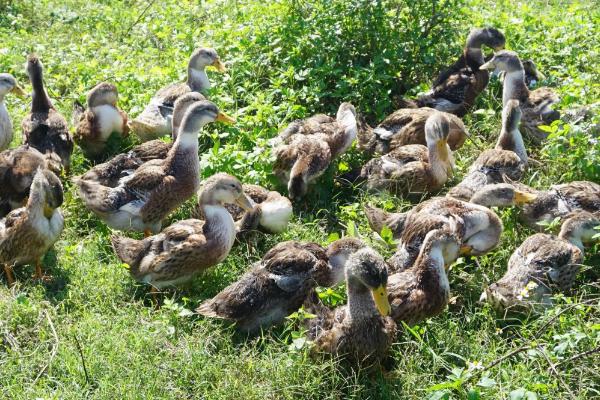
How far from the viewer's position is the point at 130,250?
264 inches

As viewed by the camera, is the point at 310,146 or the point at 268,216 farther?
the point at 310,146

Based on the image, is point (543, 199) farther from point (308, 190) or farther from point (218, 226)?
point (218, 226)

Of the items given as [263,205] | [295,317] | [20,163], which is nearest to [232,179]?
[263,205]

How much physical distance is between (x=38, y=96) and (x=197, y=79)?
1614 millimetres

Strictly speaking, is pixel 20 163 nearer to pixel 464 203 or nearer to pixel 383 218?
pixel 383 218

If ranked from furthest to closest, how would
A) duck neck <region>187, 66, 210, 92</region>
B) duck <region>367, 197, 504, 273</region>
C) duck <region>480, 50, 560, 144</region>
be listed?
duck neck <region>187, 66, 210, 92</region>, duck <region>480, 50, 560, 144</region>, duck <region>367, 197, 504, 273</region>

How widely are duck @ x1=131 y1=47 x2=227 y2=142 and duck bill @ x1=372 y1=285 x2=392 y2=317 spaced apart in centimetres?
360

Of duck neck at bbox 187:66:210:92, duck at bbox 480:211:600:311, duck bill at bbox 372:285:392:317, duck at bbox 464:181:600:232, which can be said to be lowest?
duck at bbox 480:211:600:311

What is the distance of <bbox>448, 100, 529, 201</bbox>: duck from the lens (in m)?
7.43

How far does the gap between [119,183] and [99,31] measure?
4.22 meters

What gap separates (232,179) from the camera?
22.6ft

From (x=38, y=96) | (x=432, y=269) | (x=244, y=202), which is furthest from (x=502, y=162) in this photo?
(x=38, y=96)

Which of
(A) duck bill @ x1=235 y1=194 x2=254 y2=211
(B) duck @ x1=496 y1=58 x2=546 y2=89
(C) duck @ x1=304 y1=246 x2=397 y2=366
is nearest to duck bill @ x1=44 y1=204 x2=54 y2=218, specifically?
(A) duck bill @ x1=235 y1=194 x2=254 y2=211

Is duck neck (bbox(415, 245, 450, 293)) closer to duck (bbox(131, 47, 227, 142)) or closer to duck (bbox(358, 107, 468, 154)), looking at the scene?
duck (bbox(358, 107, 468, 154))
